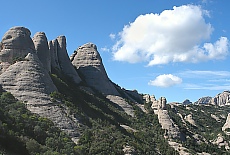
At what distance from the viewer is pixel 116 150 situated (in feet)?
159

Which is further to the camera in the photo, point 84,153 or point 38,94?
point 38,94

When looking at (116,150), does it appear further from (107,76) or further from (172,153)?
(107,76)

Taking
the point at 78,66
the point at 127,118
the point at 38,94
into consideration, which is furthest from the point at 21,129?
the point at 78,66

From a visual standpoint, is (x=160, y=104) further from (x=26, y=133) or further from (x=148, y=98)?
(x=26, y=133)

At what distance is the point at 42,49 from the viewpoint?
236 feet

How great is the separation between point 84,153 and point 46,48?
116 ft

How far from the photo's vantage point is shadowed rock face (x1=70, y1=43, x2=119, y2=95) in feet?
304

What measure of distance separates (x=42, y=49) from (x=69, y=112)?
24846 millimetres

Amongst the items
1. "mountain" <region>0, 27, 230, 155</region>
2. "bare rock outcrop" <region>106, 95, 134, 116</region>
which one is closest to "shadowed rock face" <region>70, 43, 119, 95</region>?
"mountain" <region>0, 27, 230, 155</region>

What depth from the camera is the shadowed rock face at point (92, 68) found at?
92.6m

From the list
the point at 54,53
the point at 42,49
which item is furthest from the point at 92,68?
the point at 42,49

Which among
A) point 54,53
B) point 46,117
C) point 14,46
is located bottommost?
point 46,117

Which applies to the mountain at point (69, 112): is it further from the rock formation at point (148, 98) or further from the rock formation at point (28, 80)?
the rock formation at point (148, 98)

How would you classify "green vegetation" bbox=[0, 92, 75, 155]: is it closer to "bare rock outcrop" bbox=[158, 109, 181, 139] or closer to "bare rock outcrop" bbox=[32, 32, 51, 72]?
"bare rock outcrop" bbox=[32, 32, 51, 72]
